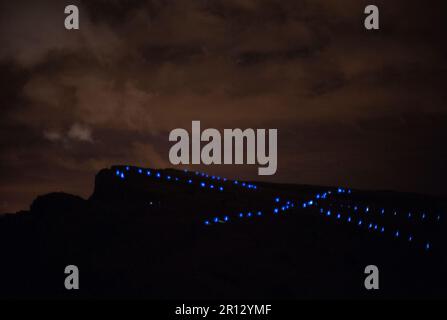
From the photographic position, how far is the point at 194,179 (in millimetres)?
15547

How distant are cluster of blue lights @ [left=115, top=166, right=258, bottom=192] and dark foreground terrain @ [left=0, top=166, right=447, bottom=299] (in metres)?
0.03

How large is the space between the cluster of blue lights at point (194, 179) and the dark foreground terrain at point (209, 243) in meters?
0.03

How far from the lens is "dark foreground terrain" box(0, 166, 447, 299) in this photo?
43.4ft

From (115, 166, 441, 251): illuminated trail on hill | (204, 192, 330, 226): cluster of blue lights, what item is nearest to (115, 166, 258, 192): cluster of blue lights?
(115, 166, 441, 251): illuminated trail on hill

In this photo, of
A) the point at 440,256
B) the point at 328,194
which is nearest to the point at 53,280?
the point at 328,194

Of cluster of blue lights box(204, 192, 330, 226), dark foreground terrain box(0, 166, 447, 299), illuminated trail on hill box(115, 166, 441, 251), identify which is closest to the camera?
dark foreground terrain box(0, 166, 447, 299)

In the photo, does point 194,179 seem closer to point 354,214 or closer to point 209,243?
point 209,243

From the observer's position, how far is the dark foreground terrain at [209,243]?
43.4 ft

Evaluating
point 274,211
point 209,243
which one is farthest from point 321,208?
point 209,243

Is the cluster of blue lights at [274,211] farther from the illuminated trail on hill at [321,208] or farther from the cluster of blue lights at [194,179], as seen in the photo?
the cluster of blue lights at [194,179]

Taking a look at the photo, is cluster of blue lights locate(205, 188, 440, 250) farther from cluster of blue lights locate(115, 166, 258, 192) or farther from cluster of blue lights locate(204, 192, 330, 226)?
cluster of blue lights locate(115, 166, 258, 192)

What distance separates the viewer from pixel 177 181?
15.4 metres
